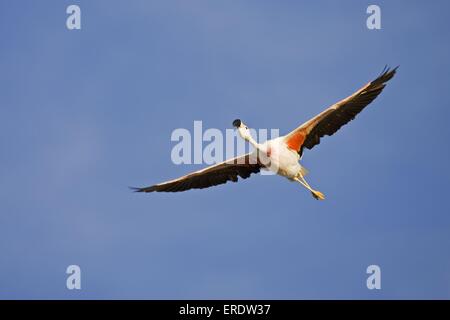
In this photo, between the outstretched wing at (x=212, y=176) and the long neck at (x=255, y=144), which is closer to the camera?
the long neck at (x=255, y=144)

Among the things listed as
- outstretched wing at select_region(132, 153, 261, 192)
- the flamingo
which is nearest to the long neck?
the flamingo

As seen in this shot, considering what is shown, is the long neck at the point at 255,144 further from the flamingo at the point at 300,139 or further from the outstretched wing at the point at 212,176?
the outstretched wing at the point at 212,176

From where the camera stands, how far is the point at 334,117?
32.0m

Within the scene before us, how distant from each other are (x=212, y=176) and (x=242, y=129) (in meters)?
2.66

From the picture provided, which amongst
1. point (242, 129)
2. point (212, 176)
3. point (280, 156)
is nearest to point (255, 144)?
point (242, 129)

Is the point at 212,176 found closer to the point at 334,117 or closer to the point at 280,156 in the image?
the point at 280,156

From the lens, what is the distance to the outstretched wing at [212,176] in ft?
109

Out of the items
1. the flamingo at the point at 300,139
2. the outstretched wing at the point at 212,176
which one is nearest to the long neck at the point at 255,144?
the flamingo at the point at 300,139

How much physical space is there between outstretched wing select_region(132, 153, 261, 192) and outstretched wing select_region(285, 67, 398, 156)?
5.96 feet

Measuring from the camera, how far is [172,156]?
29922 millimetres

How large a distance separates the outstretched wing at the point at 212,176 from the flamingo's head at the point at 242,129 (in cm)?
141
